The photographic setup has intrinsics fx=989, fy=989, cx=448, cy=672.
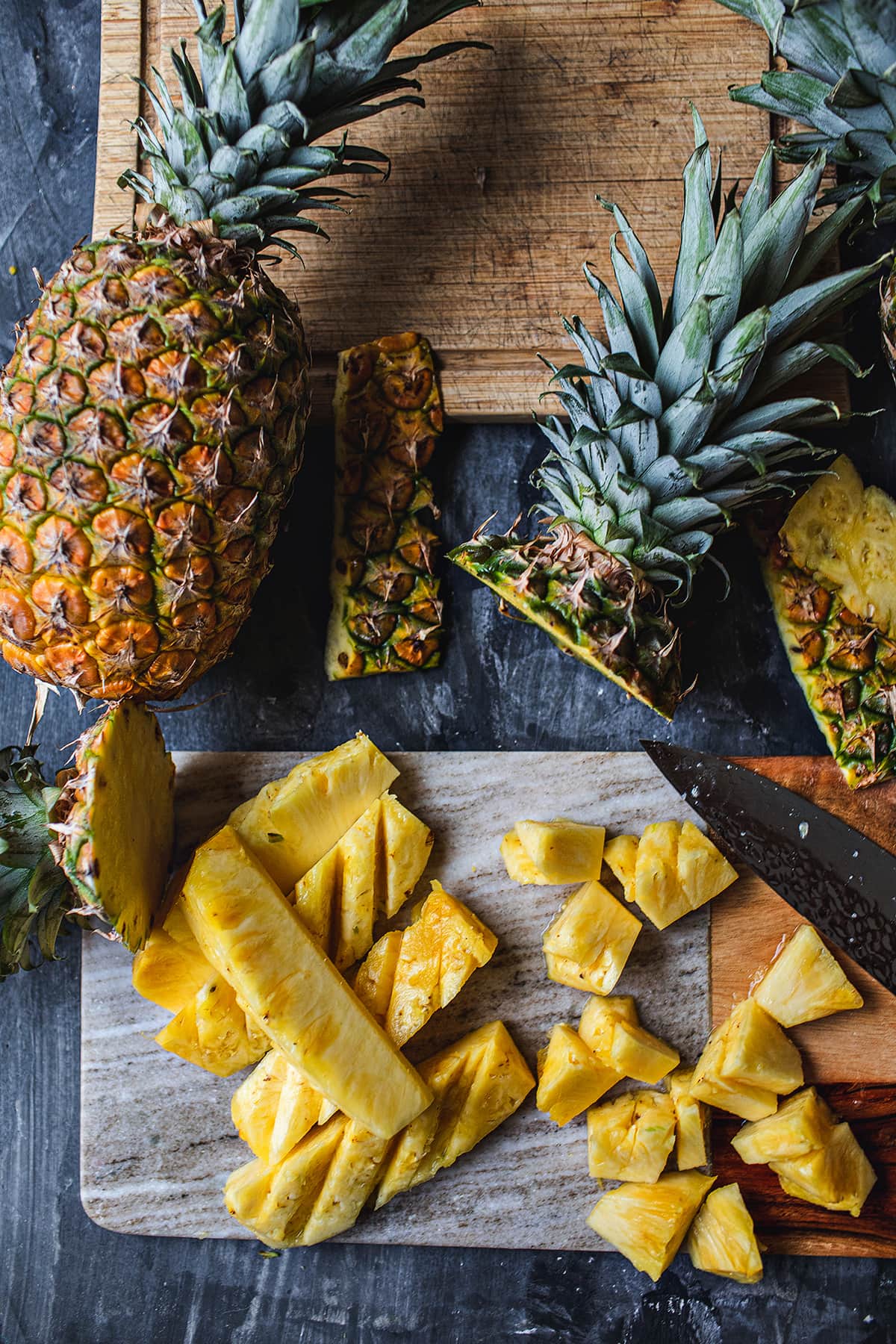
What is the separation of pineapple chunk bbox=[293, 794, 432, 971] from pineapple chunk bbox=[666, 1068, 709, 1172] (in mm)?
742

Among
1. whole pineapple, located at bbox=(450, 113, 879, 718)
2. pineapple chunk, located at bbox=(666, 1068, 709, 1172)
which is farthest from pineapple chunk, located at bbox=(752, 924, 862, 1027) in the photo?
whole pineapple, located at bbox=(450, 113, 879, 718)

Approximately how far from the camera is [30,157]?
7.84 ft

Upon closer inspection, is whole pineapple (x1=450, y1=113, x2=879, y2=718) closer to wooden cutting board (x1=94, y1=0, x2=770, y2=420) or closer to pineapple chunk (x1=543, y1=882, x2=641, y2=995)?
wooden cutting board (x1=94, y1=0, x2=770, y2=420)

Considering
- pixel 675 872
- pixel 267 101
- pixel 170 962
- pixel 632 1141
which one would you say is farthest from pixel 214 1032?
pixel 267 101

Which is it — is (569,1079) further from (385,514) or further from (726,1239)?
(385,514)

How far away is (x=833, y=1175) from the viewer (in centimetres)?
209

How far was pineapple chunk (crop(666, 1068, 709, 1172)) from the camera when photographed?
7.01 feet

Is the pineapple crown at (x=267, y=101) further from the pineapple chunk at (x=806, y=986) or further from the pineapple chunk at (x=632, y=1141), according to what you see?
the pineapple chunk at (x=632, y=1141)

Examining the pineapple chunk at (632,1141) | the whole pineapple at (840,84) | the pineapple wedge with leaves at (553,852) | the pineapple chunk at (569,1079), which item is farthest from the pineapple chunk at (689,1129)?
the whole pineapple at (840,84)

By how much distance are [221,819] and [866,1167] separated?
161cm

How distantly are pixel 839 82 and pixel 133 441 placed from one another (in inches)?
52.4

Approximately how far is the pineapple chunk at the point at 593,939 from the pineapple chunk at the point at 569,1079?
13 cm

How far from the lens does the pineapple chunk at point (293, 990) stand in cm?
198

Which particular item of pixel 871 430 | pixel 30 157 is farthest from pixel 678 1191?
pixel 30 157
